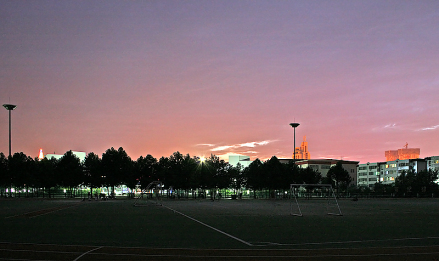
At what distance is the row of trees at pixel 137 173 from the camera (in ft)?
339

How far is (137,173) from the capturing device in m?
113

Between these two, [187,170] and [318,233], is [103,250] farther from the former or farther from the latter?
[187,170]

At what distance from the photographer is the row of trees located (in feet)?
339

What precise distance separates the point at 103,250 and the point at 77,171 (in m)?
97.5

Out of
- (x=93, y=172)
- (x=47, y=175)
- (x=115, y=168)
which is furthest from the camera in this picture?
(x=93, y=172)

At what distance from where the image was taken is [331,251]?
48.3 feet

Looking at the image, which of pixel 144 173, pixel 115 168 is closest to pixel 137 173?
pixel 144 173

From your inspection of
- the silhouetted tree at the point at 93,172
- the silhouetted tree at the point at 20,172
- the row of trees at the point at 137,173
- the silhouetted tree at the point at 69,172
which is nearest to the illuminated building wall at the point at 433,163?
the row of trees at the point at 137,173

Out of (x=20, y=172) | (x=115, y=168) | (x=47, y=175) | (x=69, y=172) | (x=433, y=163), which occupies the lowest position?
(x=433, y=163)

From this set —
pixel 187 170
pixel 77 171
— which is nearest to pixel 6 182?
pixel 77 171

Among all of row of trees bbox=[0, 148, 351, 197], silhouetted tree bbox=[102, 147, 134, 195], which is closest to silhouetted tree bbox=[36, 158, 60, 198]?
row of trees bbox=[0, 148, 351, 197]

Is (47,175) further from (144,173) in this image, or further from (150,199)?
(150,199)

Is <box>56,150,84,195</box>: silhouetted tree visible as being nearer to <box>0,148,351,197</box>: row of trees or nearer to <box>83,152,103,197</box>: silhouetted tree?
<box>0,148,351,197</box>: row of trees

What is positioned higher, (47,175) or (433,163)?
(47,175)
